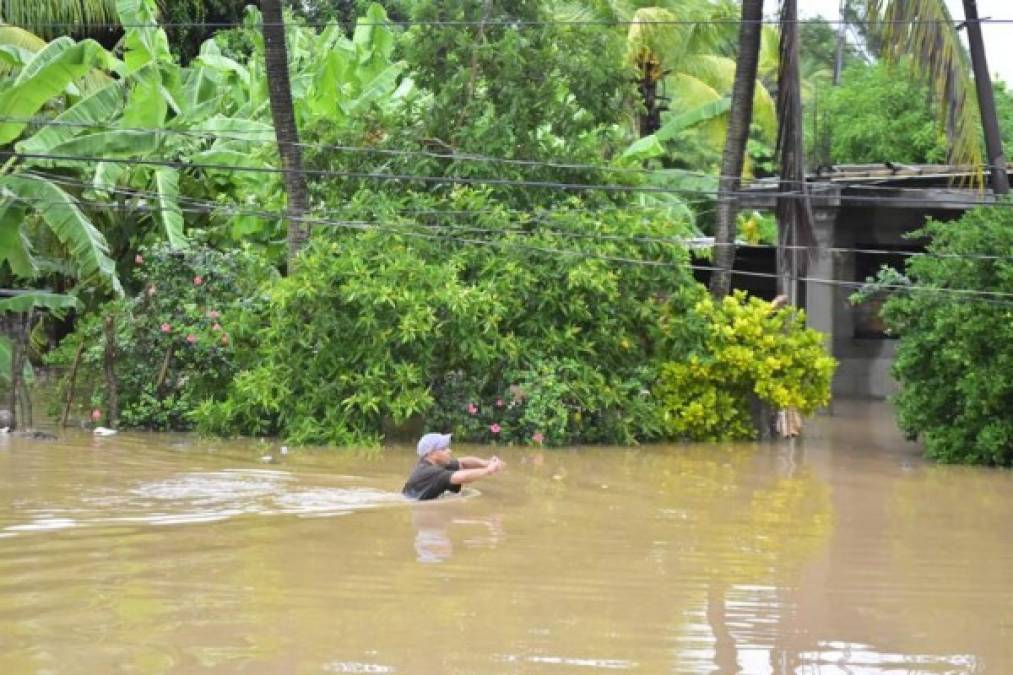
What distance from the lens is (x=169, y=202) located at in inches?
849

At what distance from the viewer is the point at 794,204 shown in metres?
20.5

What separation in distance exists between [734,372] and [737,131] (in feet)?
10.7

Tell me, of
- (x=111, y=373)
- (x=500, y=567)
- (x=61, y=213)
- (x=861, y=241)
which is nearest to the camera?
(x=500, y=567)

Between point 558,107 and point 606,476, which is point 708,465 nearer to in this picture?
point 606,476

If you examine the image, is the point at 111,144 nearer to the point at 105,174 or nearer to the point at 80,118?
the point at 80,118

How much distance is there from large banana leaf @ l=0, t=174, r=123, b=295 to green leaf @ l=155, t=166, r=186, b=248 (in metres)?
1.92

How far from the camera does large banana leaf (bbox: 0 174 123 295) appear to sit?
745 inches

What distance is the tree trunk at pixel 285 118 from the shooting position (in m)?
18.9

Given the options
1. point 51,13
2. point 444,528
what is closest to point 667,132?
point 51,13

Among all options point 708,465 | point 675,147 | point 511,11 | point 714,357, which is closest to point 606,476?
point 708,465

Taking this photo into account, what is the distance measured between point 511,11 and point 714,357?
18.3ft

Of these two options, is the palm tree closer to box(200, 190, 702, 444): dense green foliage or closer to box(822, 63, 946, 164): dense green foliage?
box(200, 190, 702, 444): dense green foliage

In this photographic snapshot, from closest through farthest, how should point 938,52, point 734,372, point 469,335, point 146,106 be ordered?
point 469,335 < point 938,52 < point 734,372 < point 146,106

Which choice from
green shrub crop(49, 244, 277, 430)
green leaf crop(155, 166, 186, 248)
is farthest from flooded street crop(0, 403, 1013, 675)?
green leaf crop(155, 166, 186, 248)
